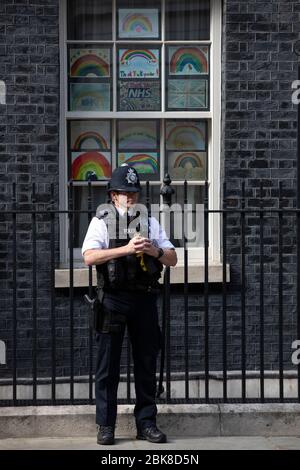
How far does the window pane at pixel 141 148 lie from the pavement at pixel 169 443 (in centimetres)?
258

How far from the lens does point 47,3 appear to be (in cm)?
833

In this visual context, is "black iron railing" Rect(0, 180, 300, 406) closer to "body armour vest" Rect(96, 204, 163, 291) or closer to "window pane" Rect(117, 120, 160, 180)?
"window pane" Rect(117, 120, 160, 180)

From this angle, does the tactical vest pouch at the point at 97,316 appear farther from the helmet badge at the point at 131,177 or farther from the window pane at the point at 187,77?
the window pane at the point at 187,77

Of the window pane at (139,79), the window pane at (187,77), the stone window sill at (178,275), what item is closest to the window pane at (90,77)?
the window pane at (139,79)

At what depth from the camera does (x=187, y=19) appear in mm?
8656

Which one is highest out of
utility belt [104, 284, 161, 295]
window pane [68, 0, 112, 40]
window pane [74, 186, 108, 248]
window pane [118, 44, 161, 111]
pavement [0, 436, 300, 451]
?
window pane [68, 0, 112, 40]

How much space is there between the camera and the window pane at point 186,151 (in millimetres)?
8750

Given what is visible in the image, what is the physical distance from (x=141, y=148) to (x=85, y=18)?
120cm

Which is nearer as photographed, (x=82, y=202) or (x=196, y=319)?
(x=196, y=319)

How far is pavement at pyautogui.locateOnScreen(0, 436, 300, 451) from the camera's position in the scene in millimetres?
6809

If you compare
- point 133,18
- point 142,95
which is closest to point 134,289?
point 142,95

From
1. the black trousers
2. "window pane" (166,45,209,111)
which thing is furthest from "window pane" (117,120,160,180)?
the black trousers

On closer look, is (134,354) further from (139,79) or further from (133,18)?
(133,18)
